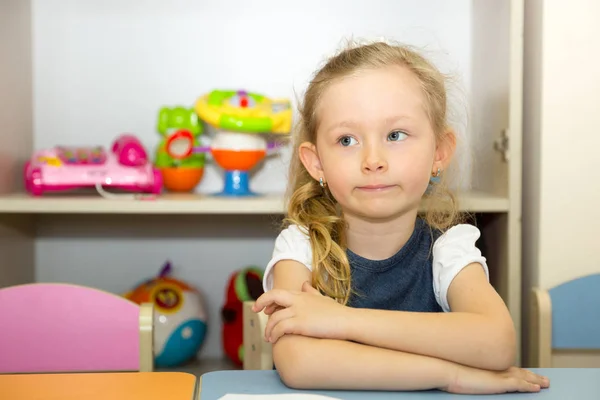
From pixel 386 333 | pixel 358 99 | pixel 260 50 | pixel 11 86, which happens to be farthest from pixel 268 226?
pixel 386 333

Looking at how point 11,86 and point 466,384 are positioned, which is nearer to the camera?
point 466,384

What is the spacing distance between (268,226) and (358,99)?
93 centimetres

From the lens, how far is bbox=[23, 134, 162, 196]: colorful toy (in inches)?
59.1

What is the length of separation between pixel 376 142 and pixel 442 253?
0.18 meters

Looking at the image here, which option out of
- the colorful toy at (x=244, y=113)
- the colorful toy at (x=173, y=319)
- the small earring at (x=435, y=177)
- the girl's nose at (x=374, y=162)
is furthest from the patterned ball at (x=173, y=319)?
the girl's nose at (x=374, y=162)

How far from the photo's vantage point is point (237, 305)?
1.66 m

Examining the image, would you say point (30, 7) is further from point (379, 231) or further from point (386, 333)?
point (386, 333)

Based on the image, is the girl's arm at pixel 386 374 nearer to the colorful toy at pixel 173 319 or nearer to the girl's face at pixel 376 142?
the girl's face at pixel 376 142

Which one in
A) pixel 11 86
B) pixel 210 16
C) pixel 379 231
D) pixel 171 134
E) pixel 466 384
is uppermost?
pixel 210 16

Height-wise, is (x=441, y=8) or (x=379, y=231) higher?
(x=441, y=8)

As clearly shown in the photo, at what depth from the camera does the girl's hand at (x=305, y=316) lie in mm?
762

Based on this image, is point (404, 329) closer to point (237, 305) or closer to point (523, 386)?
point (523, 386)

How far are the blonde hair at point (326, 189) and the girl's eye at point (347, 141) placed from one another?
0.25ft

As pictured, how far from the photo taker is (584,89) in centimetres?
134
